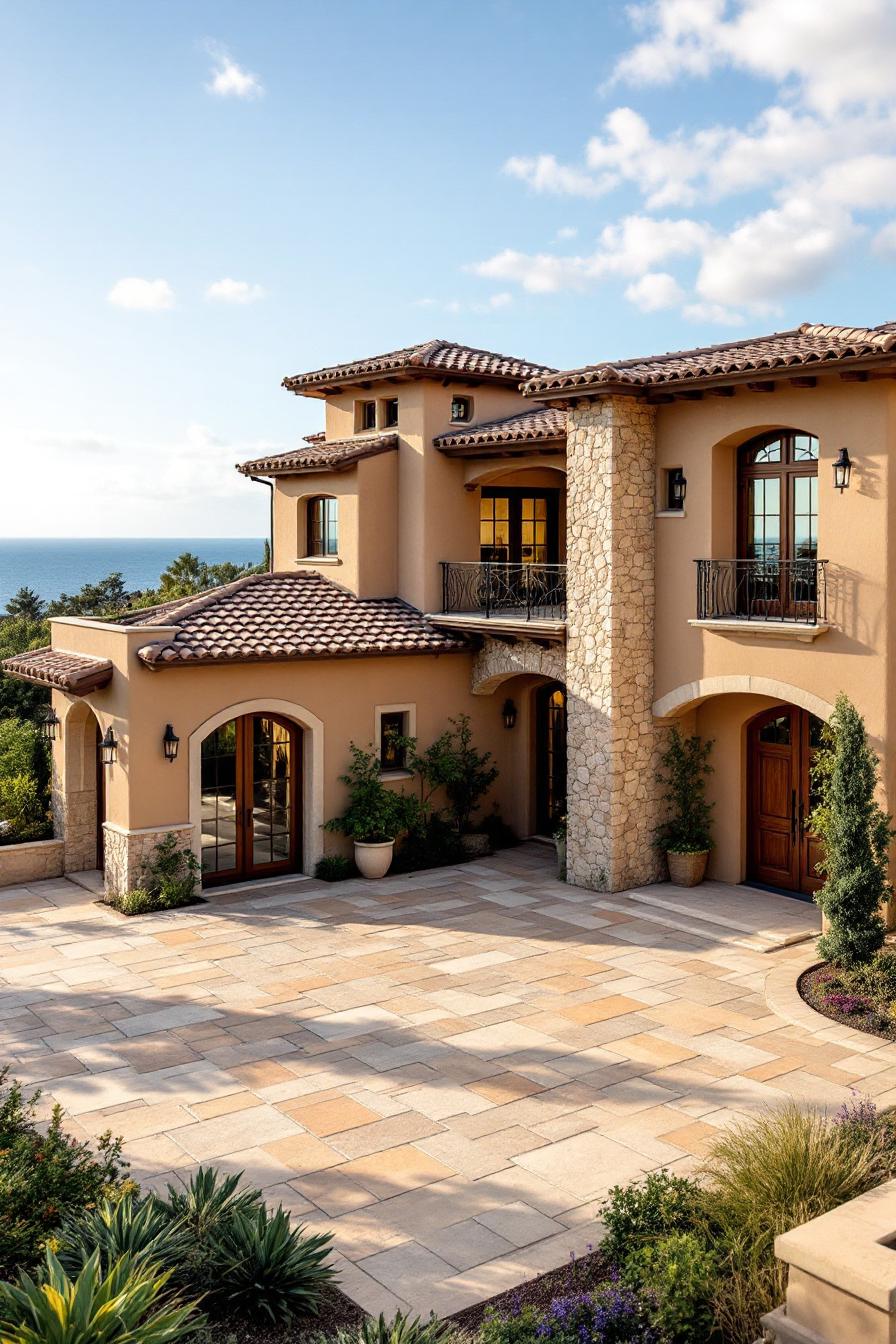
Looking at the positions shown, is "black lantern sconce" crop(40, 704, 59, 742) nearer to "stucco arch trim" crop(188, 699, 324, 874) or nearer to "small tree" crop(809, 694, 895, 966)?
"stucco arch trim" crop(188, 699, 324, 874)

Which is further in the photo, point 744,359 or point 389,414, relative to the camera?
point 389,414

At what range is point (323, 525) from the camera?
2106cm

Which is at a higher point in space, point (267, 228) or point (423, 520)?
point (267, 228)

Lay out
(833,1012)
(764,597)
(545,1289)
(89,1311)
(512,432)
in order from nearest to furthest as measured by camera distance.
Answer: (89,1311) < (545,1289) < (833,1012) < (764,597) < (512,432)

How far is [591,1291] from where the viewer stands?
269 inches

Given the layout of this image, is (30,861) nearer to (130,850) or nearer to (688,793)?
(130,850)

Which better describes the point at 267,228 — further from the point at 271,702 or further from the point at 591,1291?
the point at 591,1291

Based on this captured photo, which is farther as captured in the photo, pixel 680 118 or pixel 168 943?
pixel 680 118

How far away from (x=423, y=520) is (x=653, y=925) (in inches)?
315

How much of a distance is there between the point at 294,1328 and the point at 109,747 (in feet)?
36.2

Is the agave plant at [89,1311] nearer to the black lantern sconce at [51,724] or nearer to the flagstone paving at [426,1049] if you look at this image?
the flagstone paving at [426,1049]

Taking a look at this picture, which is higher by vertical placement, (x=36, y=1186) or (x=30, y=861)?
(x=36, y=1186)

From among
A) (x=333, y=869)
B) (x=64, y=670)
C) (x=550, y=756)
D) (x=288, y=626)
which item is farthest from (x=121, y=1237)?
(x=550, y=756)

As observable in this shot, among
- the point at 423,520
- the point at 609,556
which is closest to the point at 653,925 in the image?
the point at 609,556
